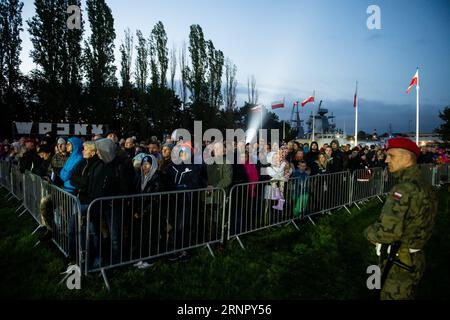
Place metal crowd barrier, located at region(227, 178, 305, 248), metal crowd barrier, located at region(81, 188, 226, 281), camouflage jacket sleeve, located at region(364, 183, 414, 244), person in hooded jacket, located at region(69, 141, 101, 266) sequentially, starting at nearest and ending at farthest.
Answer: camouflage jacket sleeve, located at region(364, 183, 414, 244)
metal crowd barrier, located at region(81, 188, 226, 281)
person in hooded jacket, located at region(69, 141, 101, 266)
metal crowd barrier, located at region(227, 178, 305, 248)

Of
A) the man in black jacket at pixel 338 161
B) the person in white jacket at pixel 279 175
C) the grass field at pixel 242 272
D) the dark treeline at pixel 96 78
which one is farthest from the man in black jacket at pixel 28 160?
the dark treeline at pixel 96 78

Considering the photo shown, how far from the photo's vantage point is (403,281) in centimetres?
252

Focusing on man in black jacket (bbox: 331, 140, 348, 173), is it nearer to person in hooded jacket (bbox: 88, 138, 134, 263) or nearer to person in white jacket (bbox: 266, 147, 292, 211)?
person in white jacket (bbox: 266, 147, 292, 211)

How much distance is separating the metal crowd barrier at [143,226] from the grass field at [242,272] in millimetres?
251

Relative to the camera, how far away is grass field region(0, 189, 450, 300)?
12.4ft

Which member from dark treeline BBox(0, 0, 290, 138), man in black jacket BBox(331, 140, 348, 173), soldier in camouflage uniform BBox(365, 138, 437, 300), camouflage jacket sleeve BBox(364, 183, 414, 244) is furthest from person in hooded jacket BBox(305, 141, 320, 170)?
dark treeline BBox(0, 0, 290, 138)

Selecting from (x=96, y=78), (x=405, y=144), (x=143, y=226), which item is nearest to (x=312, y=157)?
(x=143, y=226)

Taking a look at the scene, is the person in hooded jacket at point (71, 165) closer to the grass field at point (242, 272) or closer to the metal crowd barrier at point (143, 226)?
the metal crowd barrier at point (143, 226)

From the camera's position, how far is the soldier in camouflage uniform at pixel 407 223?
244cm

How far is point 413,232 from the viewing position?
8.15ft

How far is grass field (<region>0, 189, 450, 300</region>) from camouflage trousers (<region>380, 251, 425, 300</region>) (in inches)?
13.6

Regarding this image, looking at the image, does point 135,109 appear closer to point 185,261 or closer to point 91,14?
point 91,14

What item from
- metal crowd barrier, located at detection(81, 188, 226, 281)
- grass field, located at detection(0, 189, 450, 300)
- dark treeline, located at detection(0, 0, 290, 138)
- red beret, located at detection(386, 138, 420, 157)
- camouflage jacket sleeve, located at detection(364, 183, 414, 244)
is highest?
dark treeline, located at detection(0, 0, 290, 138)
